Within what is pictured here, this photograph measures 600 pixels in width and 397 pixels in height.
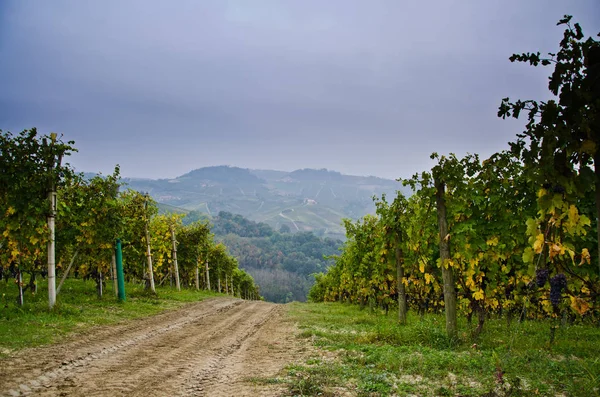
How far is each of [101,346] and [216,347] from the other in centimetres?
301

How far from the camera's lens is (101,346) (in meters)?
9.91

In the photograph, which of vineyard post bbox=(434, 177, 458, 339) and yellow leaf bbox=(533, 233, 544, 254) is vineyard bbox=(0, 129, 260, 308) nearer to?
vineyard post bbox=(434, 177, 458, 339)

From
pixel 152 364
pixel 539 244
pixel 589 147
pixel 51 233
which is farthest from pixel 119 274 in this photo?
pixel 589 147

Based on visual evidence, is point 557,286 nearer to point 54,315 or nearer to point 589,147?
point 589,147

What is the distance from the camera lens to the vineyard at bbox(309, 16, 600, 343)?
346 centimetres

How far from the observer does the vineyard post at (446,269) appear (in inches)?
376

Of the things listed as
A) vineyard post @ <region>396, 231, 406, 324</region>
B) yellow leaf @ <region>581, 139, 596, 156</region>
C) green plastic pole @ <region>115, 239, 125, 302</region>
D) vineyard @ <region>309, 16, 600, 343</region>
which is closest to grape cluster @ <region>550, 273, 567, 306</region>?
vineyard @ <region>309, 16, 600, 343</region>

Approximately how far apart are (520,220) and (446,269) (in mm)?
2357

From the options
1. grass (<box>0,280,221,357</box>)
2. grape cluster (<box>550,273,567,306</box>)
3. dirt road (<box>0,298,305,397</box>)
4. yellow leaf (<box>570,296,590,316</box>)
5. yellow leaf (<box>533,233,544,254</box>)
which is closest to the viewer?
yellow leaf (<box>533,233,544,254</box>)

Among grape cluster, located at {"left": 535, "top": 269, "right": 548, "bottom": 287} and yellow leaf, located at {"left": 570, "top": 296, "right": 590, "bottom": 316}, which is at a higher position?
grape cluster, located at {"left": 535, "top": 269, "right": 548, "bottom": 287}

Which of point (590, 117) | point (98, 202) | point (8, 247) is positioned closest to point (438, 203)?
point (590, 117)

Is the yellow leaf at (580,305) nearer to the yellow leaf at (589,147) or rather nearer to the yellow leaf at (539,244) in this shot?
the yellow leaf at (539,244)

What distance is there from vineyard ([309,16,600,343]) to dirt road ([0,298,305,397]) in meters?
4.47

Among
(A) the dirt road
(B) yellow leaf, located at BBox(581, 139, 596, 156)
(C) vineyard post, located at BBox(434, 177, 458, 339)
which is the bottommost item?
(A) the dirt road
